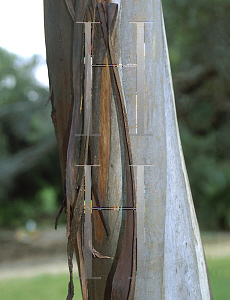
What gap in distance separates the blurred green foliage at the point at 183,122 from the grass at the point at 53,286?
18.2 inches

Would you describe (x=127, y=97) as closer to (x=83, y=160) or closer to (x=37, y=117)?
(x=83, y=160)

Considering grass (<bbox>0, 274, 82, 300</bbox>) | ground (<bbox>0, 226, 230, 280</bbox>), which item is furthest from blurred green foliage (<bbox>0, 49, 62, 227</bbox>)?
grass (<bbox>0, 274, 82, 300</bbox>)

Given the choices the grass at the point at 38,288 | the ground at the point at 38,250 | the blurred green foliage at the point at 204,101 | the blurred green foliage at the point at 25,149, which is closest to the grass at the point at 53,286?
the grass at the point at 38,288

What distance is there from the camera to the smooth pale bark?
27 cm

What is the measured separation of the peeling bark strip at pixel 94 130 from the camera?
0.80ft

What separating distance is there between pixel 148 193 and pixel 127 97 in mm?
85

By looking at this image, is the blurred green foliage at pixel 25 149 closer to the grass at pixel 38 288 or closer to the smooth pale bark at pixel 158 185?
the grass at pixel 38 288

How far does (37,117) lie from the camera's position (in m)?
2.09

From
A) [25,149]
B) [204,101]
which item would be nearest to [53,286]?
[25,149]

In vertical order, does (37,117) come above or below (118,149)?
above

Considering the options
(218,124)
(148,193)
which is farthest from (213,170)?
(148,193)

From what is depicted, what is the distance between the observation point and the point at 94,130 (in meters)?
0.27

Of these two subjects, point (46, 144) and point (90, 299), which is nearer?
point (90, 299)

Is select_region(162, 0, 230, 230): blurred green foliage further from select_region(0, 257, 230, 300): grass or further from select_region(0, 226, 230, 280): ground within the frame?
select_region(0, 257, 230, 300): grass
